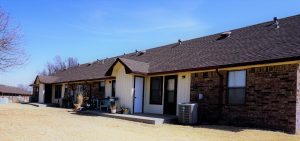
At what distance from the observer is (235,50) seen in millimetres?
15625

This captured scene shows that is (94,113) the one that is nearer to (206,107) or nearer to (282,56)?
(206,107)

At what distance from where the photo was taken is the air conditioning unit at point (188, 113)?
48.0ft

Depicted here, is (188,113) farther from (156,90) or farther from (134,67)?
(134,67)

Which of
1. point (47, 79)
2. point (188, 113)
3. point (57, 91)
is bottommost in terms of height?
point (188, 113)

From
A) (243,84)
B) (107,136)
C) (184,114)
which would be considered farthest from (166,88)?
(107,136)

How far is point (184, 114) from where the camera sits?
14820 mm

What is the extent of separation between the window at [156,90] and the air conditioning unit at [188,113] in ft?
12.4

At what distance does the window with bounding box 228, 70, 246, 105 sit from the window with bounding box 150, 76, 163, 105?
5131 mm

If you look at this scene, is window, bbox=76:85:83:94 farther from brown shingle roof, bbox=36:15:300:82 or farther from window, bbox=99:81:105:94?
brown shingle roof, bbox=36:15:300:82

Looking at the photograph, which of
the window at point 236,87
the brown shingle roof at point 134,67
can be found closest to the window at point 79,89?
the brown shingle roof at point 134,67

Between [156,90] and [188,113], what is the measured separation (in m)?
4.64

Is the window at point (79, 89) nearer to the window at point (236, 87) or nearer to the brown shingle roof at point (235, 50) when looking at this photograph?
the brown shingle roof at point (235, 50)

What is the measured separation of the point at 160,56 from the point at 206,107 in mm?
7271

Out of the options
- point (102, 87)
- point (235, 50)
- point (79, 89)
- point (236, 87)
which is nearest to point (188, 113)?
point (236, 87)
